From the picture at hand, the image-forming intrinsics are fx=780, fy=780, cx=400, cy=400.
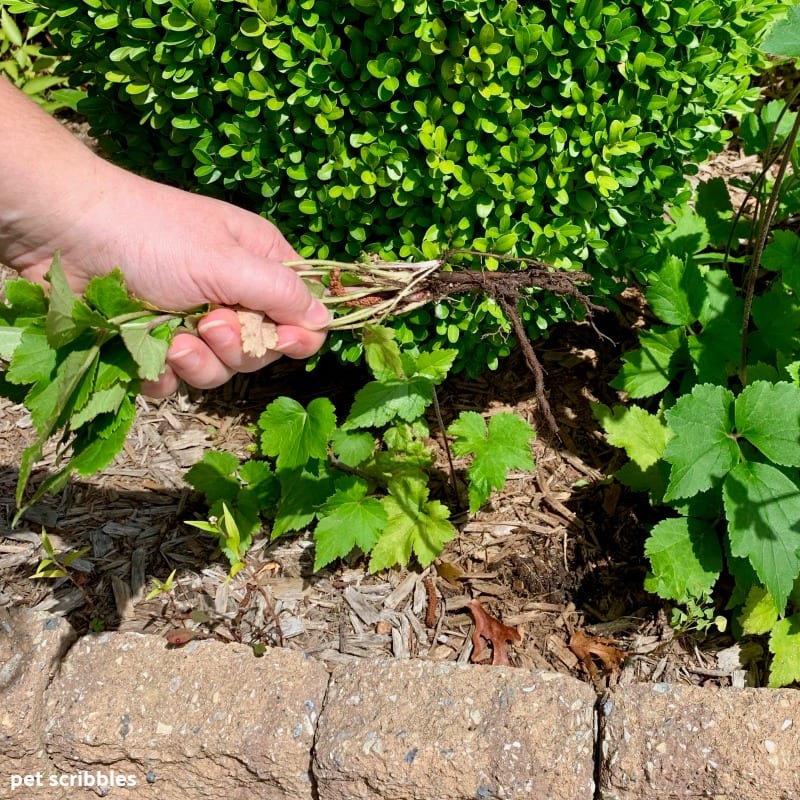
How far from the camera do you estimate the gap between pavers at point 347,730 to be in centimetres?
199

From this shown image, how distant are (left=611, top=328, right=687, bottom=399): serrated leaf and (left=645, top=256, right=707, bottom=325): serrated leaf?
6 cm

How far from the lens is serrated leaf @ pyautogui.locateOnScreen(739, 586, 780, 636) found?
7.25 feet

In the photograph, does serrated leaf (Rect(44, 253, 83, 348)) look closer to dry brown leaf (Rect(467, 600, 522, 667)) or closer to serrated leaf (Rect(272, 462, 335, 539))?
serrated leaf (Rect(272, 462, 335, 539))

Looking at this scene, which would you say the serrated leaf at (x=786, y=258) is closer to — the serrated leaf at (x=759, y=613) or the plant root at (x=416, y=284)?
the plant root at (x=416, y=284)

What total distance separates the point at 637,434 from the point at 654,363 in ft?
0.88

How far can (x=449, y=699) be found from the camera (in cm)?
212

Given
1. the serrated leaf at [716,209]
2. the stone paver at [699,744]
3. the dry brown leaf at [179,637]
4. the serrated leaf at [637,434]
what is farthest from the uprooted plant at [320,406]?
the serrated leaf at [716,209]

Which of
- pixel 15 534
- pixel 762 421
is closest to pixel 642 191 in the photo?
pixel 762 421

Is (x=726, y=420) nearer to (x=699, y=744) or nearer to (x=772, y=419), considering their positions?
(x=772, y=419)

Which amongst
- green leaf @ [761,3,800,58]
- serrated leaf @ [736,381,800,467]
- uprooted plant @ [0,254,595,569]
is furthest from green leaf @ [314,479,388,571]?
green leaf @ [761,3,800,58]

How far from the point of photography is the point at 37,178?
6.68ft

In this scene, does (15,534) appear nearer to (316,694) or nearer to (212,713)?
(212,713)

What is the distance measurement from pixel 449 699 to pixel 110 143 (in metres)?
2.14

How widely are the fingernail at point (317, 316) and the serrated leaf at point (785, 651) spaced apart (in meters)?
1.54
